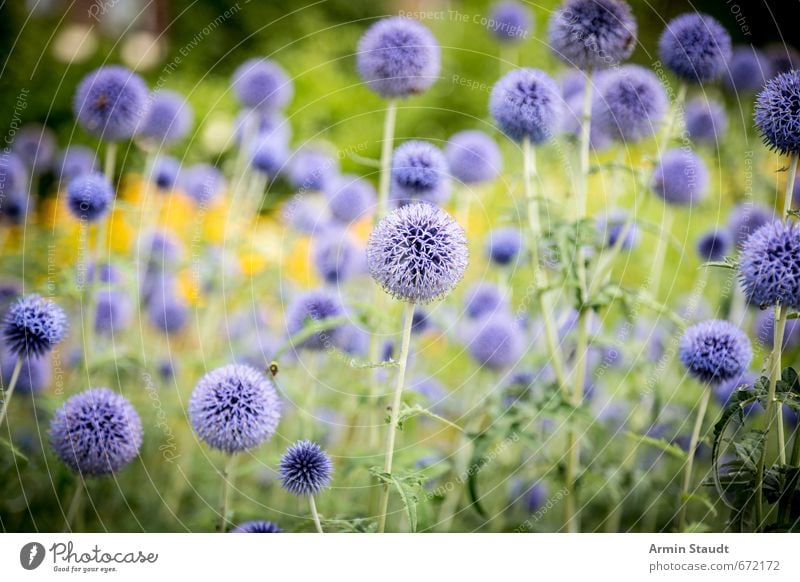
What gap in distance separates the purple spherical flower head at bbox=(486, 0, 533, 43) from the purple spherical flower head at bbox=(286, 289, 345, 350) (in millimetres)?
1281

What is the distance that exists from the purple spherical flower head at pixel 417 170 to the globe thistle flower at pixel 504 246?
20.6 inches

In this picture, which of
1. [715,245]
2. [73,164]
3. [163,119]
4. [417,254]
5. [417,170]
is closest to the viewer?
[417,254]

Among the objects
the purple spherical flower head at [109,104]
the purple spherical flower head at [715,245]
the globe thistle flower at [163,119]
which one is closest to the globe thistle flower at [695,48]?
the purple spherical flower head at [715,245]

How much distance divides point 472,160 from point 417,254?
102cm

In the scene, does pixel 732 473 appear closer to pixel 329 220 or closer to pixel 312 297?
pixel 312 297

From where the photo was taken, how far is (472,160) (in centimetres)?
229

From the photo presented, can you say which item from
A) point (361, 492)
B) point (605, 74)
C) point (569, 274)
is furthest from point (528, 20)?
point (361, 492)

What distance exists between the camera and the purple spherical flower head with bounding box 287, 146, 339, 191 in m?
2.57

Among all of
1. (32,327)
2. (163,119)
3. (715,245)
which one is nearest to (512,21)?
(715,245)

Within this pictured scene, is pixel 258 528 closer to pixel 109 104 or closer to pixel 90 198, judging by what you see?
pixel 90 198

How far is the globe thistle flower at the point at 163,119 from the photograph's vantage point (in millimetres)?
2496
